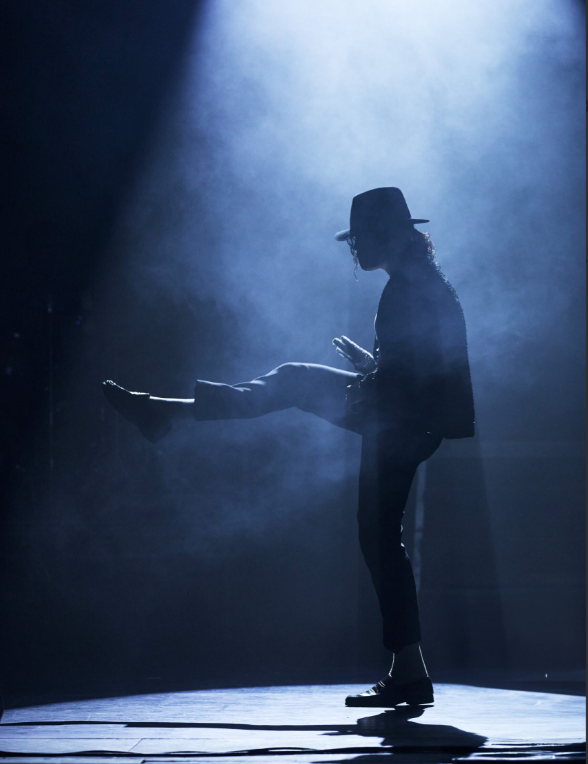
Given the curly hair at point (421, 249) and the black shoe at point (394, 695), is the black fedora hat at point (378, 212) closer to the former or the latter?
the curly hair at point (421, 249)

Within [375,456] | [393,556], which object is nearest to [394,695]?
[393,556]

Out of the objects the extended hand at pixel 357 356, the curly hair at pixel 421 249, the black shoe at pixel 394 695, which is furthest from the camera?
the extended hand at pixel 357 356

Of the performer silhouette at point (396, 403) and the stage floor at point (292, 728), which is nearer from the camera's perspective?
the stage floor at point (292, 728)

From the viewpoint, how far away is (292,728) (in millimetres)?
1579

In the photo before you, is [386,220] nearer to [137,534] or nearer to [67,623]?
[67,623]

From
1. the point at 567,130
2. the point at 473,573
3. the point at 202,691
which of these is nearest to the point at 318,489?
the point at 473,573

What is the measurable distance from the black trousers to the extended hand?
0.39 ft

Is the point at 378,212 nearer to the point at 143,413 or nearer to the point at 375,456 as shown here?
the point at 375,456

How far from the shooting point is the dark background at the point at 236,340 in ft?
13.1

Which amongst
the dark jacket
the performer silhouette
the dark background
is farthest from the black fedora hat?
the dark background

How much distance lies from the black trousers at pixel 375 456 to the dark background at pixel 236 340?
1.43 meters

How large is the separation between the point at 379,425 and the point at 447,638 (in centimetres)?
176

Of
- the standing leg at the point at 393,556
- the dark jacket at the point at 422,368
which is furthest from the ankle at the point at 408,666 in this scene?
the dark jacket at the point at 422,368

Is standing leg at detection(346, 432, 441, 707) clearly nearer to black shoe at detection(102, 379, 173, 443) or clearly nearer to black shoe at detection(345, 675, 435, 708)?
black shoe at detection(345, 675, 435, 708)
